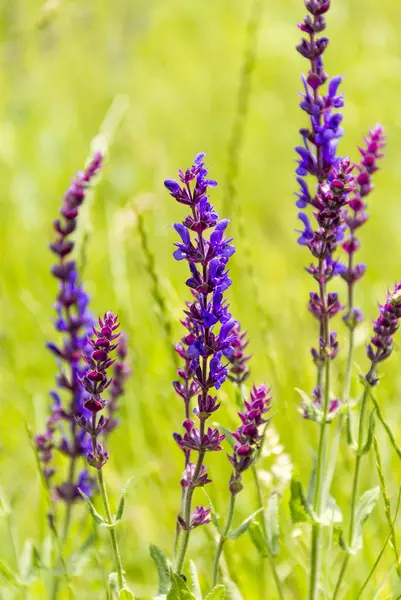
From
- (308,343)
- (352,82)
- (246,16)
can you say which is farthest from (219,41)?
(308,343)

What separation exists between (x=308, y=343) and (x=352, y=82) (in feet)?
8.58

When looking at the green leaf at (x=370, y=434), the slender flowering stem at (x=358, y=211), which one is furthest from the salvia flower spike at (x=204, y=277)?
the slender flowering stem at (x=358, y=211)

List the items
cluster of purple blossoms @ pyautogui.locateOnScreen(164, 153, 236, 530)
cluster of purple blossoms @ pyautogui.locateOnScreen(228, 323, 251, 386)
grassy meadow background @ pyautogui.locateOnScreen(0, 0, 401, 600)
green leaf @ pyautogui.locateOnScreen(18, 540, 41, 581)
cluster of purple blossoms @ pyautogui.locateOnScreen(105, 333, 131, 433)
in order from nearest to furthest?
cluster of purple blossoms @ pyautogui.locateOnScreen(164, 153, 236, 530) → cluster of purple blossoms @ pyautogui.locateOnScreen(228, 323, 251, 386) → green leaf @ pyautogui.locateOnScreen(18, 540, 41, 581) → cluster of purple blossoms @ pyautogui.locateOnScreen(105, 333, 131, 433) → grassy meadow background @ pyautogui.locateOnScreen(0, 0, 401, 600)

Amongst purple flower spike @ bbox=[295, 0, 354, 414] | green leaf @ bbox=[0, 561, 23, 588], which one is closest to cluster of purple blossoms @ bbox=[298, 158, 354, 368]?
purple flower spike @ bbox=[295, 0, 354, 414]

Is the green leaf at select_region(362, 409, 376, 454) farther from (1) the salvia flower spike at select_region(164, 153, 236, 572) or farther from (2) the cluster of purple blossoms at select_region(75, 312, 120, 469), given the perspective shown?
(2) the cluster of purple blossoms at select_region(75, 312, 120, 469)

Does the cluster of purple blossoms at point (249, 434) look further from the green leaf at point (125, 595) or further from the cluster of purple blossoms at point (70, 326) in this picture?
the cluster of purple blossoms at point (70, 326)

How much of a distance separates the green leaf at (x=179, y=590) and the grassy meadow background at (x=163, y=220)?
1.47ft

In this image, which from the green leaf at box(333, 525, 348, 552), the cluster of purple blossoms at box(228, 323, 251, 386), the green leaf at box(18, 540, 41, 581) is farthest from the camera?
the green leaf at box(18, 540, 41, 581)

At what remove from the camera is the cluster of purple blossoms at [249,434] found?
1.49m

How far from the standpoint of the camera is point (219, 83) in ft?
23.2

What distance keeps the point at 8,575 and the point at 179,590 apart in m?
0.57

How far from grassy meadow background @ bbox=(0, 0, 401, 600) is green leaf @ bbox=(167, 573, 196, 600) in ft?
1.47

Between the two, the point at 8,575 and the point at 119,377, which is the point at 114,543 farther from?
the point at 119,377

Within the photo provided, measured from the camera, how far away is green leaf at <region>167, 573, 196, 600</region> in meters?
1.44
